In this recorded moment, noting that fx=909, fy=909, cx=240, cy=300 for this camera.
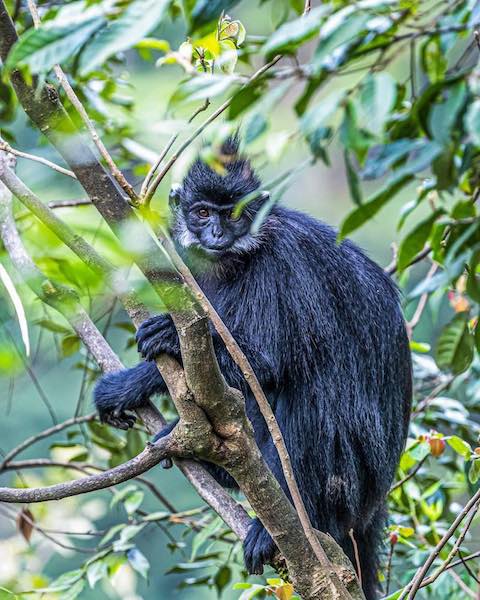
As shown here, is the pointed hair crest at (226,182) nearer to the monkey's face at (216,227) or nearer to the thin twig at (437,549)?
the monkey's face at (216,227)

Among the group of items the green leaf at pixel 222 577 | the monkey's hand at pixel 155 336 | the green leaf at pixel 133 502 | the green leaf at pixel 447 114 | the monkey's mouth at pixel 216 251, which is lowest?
the green leaf at pixel 222 577

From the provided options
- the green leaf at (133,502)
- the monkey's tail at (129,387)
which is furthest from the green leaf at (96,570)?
the monkey's tail at (129,387)

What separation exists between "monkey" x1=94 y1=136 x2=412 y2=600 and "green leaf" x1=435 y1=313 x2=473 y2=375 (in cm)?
93

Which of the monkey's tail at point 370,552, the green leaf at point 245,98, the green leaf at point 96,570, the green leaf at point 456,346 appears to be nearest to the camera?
the green leaf at point 245,98

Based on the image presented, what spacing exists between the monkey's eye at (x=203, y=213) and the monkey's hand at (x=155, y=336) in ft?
3.29

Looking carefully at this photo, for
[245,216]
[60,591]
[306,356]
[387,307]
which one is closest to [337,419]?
[306,356]

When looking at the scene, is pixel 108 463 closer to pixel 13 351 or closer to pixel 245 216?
pixel 245 216

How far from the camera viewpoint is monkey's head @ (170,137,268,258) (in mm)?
4508

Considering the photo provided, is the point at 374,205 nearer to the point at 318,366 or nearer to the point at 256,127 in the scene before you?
the point at 256,127

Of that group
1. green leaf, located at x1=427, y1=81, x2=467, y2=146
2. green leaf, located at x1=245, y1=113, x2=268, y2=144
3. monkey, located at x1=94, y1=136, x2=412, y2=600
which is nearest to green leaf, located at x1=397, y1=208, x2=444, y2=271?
green leaf, located at x1=427, y1=81, x2=467, y2=146

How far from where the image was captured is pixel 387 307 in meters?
4.26

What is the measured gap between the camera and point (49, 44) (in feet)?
4.47

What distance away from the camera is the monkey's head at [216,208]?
177 inches

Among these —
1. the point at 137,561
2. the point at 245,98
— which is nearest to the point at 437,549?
the point at 245,98
